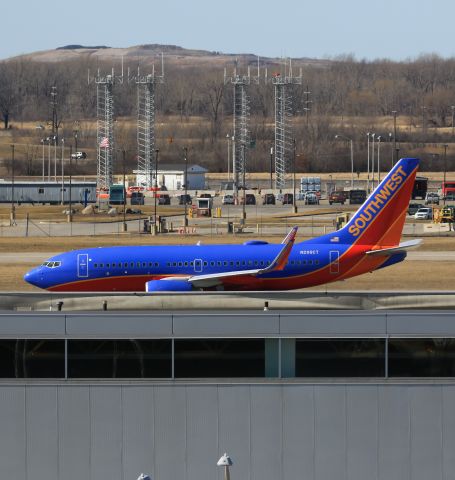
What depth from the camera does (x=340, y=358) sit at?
25.2 metres

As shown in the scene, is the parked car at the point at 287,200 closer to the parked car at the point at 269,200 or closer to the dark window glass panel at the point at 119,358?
the parked car at the point at 269,200

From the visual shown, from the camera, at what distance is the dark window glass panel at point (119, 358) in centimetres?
2520

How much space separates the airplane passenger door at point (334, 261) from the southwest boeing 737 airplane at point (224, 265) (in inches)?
1.8

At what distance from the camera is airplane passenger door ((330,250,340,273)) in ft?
183

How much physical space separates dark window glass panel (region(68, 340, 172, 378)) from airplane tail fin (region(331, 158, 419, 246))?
32.2m

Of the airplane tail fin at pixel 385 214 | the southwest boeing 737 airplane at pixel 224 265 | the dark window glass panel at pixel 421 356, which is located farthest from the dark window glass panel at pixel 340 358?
the airplane tail fin at pixel 385 214

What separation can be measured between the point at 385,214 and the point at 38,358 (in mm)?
33796
